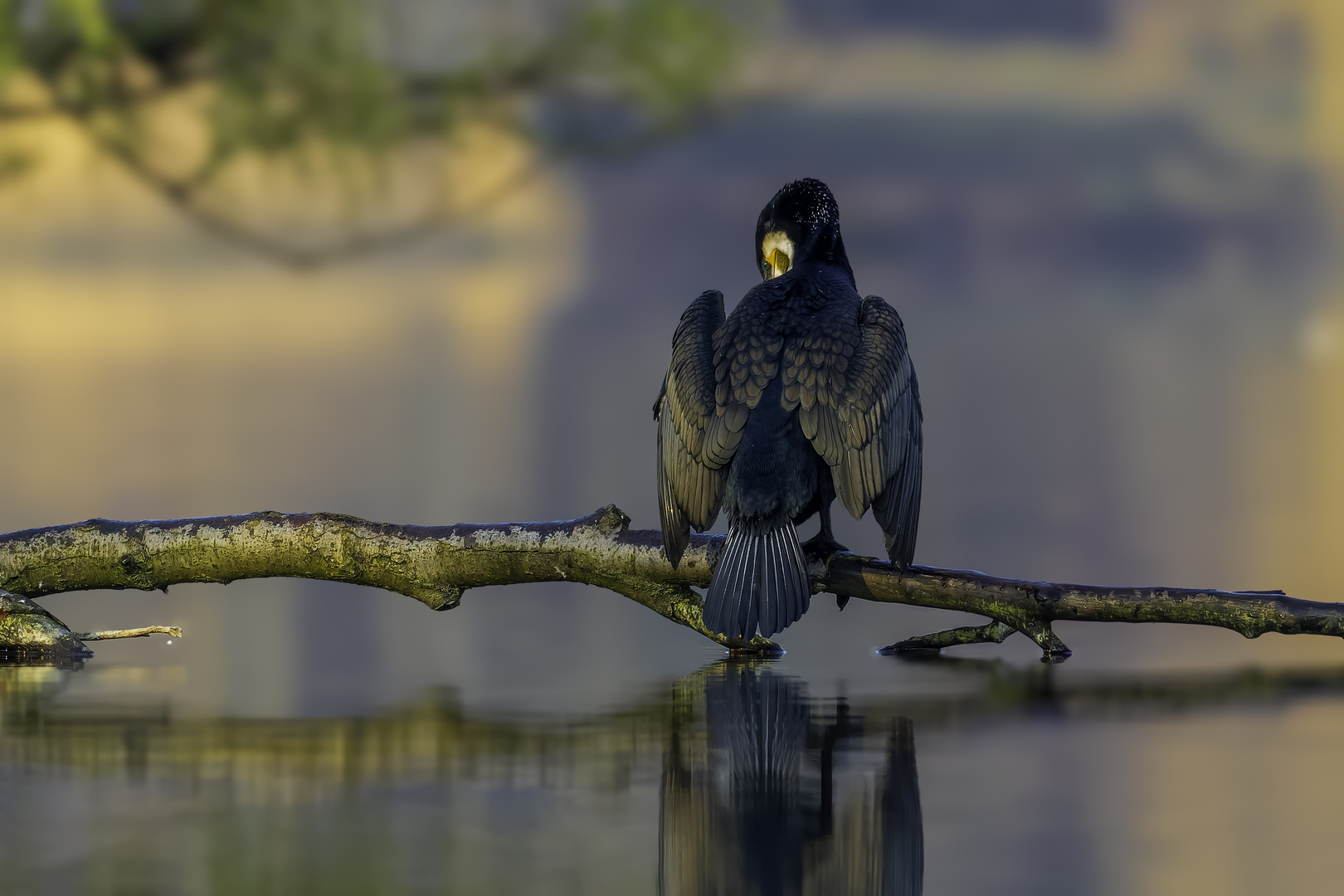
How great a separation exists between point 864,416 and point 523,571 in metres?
1.28

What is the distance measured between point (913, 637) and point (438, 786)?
250cm

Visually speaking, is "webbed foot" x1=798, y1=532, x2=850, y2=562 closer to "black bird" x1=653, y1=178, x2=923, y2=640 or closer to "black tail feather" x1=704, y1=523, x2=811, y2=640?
"black bird" x1=653, y1=178, x2=923, y2=640

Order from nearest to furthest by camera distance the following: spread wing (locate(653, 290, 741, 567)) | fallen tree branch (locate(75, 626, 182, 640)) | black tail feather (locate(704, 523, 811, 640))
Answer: black tail feather (locate(704, 523, 811, 640)), spread wing (locate(653, 290, 741, 567)), fallen tree branch (locate(75, 626, 182, 640))

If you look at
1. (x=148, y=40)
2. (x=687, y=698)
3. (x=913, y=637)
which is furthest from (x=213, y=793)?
(x=148, y=40)

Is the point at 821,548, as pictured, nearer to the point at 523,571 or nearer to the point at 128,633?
the point at 523,571

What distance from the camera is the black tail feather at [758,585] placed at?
3.19m

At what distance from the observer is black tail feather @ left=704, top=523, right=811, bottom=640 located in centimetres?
319

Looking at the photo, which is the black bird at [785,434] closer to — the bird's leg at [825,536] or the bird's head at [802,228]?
the bird's leg at [825,536]

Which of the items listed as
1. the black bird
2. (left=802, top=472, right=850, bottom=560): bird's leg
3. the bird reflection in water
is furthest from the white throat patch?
the bird reflection in water

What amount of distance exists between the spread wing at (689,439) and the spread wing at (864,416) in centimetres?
25

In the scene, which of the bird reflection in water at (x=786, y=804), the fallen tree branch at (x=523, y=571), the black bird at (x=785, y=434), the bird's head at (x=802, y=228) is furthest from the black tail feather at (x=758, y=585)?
the bird's head at (x=802, y=228)

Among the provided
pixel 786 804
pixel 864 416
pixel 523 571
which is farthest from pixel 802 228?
pixel 786 804

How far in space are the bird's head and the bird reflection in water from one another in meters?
1.92

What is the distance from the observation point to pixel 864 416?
3.54 meters
